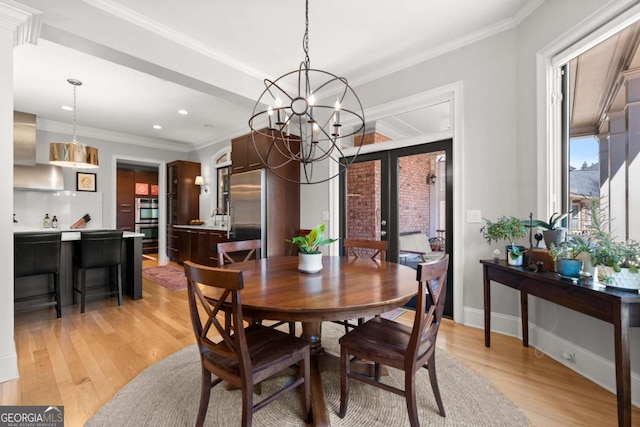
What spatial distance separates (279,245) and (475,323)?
259 centimetres

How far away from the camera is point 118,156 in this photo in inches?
238

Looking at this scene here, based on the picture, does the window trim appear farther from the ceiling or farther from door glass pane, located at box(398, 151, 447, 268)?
door glass pane, located at box(398, 151, 447, 268)

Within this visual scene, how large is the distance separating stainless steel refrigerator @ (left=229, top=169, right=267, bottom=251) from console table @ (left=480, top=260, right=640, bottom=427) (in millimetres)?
2942

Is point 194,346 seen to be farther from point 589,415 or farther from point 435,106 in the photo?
point 435,106

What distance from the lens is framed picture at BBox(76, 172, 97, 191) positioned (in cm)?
547

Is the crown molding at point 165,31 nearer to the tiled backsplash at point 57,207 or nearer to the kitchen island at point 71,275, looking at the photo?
the kitchen island at point 71,275

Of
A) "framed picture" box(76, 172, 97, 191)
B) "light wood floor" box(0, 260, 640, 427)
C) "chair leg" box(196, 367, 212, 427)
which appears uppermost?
"framed picture" box(76, 172, 97, 191)

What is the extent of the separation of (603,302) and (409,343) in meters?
1.09

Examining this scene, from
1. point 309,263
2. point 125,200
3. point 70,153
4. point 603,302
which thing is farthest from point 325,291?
point 125,200

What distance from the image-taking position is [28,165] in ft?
14.8

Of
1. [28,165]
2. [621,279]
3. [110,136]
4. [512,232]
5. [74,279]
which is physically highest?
[110,136]

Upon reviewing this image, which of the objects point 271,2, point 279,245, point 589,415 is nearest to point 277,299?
point 589,415

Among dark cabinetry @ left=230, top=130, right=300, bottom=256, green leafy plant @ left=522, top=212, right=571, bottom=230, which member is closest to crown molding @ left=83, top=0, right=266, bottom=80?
dark cabinetry @ left=230, top=130, right=300, bottom=256

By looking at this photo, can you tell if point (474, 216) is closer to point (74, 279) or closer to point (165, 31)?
point (165, 31)
